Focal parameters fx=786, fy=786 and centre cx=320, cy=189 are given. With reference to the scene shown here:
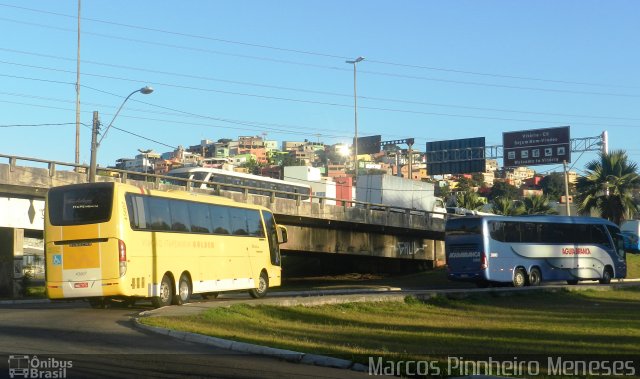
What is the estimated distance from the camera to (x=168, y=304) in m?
22.4

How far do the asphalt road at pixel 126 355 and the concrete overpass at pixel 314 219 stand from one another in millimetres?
18307

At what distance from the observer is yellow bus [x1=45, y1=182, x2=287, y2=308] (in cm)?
2006

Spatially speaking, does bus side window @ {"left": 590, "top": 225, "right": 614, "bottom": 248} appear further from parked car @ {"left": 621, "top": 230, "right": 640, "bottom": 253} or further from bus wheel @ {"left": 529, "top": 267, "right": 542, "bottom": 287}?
parked car @ {"left": 621, "top": 230, "right": 640, "bottom": 253}

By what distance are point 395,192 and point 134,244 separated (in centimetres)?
5070

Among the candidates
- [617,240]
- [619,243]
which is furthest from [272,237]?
[619,243]

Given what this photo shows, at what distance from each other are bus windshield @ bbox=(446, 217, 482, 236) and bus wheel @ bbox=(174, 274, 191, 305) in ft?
55.6

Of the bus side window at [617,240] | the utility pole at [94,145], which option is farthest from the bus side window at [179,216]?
the bus side window at [617,240]

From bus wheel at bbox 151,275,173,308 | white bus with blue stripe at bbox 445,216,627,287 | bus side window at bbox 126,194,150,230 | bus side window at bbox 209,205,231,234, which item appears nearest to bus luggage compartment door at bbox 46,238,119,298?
bus side window at bbox 126,194,150,230

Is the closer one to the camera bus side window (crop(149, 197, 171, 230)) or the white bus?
bus side window (crop(149, 197, 171, 230))

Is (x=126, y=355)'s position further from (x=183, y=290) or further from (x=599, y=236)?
(x=599, y=236)

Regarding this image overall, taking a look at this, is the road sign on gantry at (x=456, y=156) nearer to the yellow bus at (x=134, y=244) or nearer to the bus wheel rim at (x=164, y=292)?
the yellow bus at (x=134, y=244)

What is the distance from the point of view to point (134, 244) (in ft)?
67.8

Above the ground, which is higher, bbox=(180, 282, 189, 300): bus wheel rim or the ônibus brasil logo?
bbox=(180, 282, 189, 300): bus wheel rim

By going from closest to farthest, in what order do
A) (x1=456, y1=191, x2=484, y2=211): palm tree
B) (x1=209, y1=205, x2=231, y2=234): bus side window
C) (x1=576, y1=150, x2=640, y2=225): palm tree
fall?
(x1=209, y1=205, x2=231, y2=234): bus side window < (x1=576, y1=150, x2=640, y2=225): palm tree < (x1=456, y1=191, x2=484, y2=211): palm tree
